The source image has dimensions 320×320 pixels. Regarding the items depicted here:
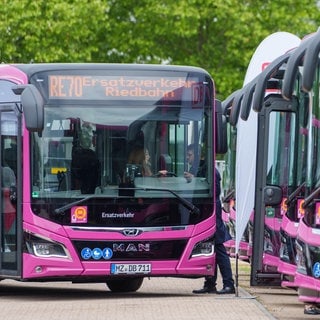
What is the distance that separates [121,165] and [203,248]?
4.73 ft

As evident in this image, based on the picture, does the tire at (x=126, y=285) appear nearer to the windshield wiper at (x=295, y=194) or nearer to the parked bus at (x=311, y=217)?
the windshield wiper at (x=295, y=194)

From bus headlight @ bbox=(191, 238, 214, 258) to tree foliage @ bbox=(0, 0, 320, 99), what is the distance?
28.4m

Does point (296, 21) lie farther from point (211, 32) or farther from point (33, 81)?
point (33, 81)

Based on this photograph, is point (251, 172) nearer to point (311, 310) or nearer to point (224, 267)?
point (224, 267)

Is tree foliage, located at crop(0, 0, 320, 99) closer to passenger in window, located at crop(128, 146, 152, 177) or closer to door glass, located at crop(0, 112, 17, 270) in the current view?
door glass, located at crop(0, 112, 17, 270)

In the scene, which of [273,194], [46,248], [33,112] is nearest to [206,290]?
[273,194]

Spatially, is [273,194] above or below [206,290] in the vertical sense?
above

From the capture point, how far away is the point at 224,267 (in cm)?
1983

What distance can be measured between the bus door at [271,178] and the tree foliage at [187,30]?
27.2m

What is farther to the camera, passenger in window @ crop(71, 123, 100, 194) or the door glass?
the door glass

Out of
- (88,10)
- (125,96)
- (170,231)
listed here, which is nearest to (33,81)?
(125,96)

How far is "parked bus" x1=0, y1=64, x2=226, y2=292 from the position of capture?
18.5 metres

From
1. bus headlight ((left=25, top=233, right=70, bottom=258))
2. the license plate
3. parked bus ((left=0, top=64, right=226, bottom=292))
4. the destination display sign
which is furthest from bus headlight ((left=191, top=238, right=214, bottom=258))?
the destination display sign

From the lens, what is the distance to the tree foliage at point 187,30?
48750mm
